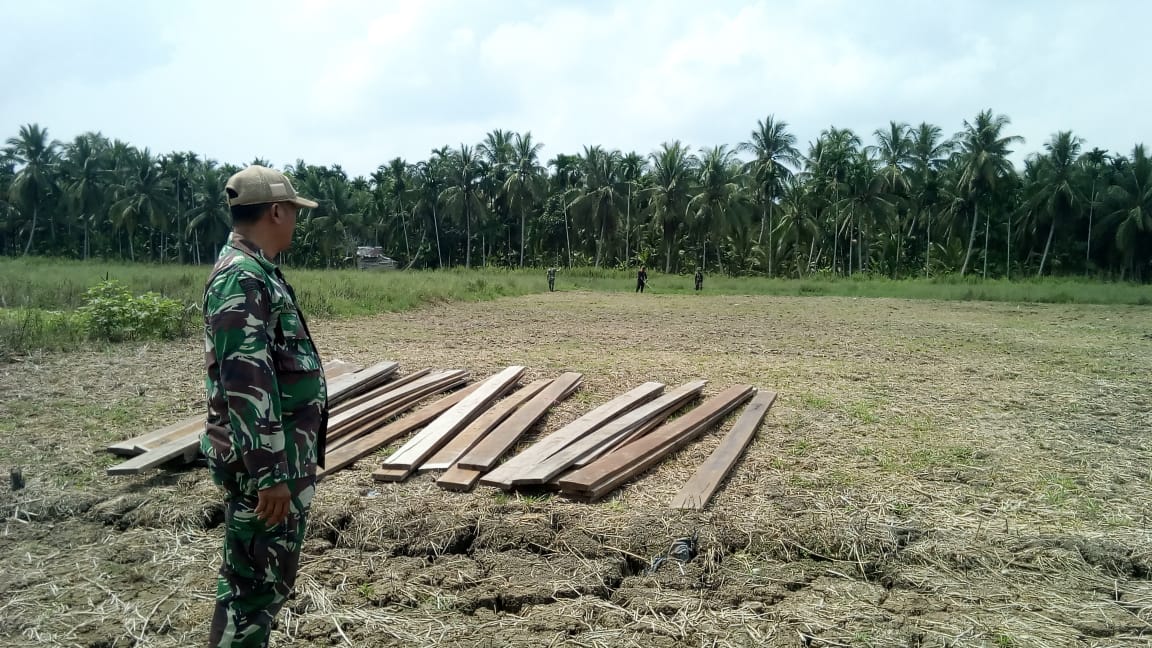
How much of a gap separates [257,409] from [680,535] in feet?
7.64

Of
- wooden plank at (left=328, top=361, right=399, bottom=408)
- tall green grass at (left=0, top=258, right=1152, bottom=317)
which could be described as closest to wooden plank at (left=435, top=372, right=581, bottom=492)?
wooden plank at (left=328, top=361, right=399, bottom=408)

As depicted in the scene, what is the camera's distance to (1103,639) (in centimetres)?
277

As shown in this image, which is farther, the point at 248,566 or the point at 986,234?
the point at 986,234

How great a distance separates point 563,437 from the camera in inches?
198

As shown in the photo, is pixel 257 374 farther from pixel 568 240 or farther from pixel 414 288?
pixel 568 240

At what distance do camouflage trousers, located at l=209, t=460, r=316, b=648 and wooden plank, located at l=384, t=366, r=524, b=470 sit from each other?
238 centimetres

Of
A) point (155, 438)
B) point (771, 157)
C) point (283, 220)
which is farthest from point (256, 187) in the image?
point (771, 157)

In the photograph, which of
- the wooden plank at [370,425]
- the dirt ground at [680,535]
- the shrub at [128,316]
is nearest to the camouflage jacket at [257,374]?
the dirt ground at [680,535]

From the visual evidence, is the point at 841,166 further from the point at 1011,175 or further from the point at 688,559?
the point at 688,559

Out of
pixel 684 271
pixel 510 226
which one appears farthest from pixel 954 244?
pixel 510 226

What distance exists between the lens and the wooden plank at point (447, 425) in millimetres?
4632

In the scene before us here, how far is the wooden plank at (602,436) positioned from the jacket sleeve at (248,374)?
2.35 metres

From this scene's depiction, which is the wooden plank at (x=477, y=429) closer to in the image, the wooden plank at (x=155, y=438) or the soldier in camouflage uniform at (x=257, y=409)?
the wooden plank at (x=155, y=438)

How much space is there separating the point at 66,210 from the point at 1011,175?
220 ft
